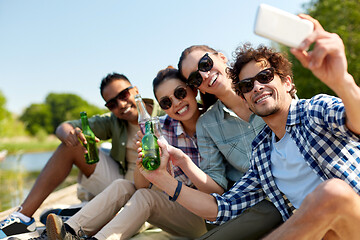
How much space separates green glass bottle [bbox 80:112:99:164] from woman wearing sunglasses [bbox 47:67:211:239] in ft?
2.70

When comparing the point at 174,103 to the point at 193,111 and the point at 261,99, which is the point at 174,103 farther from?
the point at 261,99

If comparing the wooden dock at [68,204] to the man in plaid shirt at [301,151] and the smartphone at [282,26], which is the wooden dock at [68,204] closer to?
the man in plaid shirt at [301,151]

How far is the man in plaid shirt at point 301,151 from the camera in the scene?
1.71m

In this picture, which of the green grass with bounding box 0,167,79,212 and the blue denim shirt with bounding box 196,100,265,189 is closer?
the blue denim shirt with bounding box 196,100,265,189

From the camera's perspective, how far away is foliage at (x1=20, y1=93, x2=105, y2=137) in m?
84.5

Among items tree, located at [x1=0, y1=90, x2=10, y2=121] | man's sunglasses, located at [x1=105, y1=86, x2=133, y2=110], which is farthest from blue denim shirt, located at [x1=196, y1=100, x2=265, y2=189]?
tree, located at [x1=0, y1=90, x2=10, y2=121]

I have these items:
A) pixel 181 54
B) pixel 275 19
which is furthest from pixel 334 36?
pixel 181 54

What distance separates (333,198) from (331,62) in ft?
2.27

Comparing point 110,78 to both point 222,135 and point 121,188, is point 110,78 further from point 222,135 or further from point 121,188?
point 222,135

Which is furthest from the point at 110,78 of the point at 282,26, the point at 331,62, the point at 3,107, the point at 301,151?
the point at 3,107

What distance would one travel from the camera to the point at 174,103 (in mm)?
3406

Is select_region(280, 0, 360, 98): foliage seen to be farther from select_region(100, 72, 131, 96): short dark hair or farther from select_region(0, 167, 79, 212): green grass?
select_region(100, 72, 131, 96): short dark hair

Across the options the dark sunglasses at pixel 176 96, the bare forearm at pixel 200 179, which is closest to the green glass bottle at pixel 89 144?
the dark sunglasses at pixel 176 96

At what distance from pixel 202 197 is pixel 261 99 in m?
0.88
